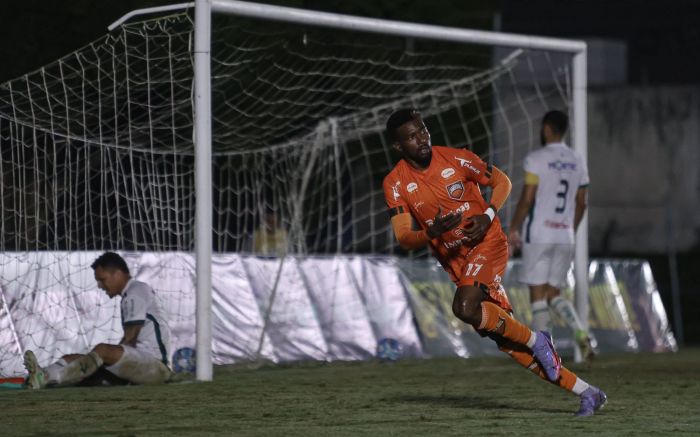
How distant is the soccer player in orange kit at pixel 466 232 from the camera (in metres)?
8.27

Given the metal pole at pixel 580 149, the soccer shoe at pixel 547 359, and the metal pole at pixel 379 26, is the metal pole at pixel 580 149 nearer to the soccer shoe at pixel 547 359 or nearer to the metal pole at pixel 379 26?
the metal pole at pixel 379 26

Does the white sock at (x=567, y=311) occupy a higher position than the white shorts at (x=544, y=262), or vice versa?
the white shorts at (x=544, y=262)

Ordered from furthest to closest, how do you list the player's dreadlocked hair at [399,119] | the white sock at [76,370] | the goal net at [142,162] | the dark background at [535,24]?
the dark background at [535,24] < the goal net at [142,162] < the white sock at [76,370] < the player's dreadlocked hair at [399,119]

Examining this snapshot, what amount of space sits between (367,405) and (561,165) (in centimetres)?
413

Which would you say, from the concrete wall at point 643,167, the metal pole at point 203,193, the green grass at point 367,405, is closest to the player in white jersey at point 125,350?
the green grass at point 367,405

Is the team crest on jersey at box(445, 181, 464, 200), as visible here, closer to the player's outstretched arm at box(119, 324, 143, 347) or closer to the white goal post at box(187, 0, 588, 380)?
the white goal post at box(187, 0, 588, 380)

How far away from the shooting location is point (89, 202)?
1270cm

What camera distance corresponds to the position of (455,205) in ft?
28.3

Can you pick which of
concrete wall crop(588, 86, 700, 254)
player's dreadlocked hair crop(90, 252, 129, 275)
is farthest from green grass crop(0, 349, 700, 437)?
concrete wall crop(588, 86, 700, 254)

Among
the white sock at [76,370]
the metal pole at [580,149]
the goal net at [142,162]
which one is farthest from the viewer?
the metal pole at [580,149]

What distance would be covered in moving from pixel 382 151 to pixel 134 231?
6.32m

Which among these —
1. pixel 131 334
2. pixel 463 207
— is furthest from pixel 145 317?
pixel 463 207

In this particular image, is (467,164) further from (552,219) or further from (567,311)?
(567,311)

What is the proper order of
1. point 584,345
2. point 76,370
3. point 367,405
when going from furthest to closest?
1. point 584,345
2. point 76,370
3. point 367,405
